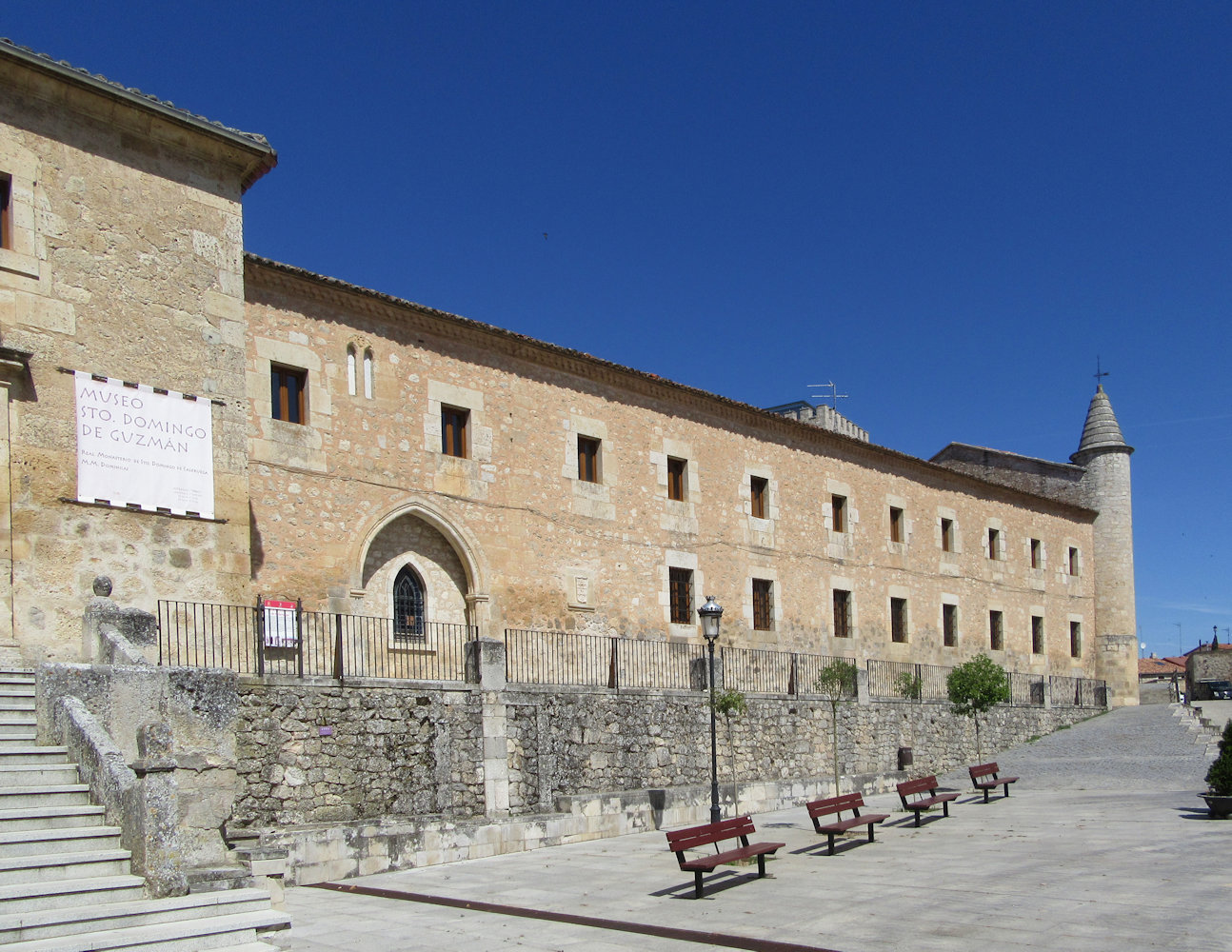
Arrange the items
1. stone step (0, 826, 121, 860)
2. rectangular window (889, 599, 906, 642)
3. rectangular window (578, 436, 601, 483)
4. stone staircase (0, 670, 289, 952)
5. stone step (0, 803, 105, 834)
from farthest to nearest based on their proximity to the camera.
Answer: rectangular window (889, 599, 906, 642) → rectangular window (578, 436, 601, 483) → stone step (0, 803, 105, 834) → stone step (0, 826, 121, 860) → stone staircase (0, 670, 289, 952)

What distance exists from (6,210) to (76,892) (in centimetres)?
757

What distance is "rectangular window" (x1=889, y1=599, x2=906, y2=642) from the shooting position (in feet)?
95.2

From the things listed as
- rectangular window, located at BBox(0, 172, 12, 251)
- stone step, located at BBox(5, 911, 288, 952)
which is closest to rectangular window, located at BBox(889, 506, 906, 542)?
rectangular window, located at BBox(0, 172, 12, 251)

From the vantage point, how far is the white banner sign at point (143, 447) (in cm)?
1209

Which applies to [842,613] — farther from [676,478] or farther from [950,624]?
[676,478]

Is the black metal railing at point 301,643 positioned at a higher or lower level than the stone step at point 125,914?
higher

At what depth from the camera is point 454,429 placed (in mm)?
19047

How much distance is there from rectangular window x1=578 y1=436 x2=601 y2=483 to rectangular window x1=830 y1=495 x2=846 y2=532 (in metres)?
8.29

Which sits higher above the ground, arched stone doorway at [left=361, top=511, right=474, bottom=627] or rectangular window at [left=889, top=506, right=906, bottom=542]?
rectangular window at [left=889, top=506, right=906, bottom=542]

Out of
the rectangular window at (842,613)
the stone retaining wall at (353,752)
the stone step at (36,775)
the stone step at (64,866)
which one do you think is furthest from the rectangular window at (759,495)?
the stone step at (64,866)

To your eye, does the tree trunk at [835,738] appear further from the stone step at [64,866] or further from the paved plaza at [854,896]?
the stone step at [64,866]

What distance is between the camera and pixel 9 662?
11000mm

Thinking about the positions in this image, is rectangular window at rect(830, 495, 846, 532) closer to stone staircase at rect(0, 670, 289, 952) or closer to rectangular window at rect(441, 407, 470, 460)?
rectangular window at rect(441, 407, 470, 460)

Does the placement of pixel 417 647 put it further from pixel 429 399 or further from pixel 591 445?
pixel 591 445
